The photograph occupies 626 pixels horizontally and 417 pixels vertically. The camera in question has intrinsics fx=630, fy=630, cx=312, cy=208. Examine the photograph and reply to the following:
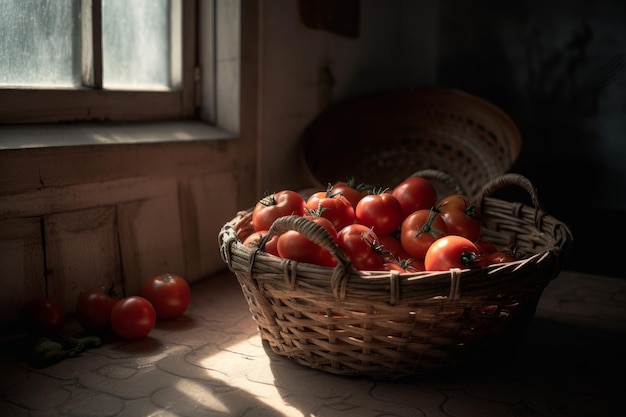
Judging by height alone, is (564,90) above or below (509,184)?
above

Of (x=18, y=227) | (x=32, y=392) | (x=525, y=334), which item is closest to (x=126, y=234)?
(x=18, y=227)

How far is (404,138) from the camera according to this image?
272 cm

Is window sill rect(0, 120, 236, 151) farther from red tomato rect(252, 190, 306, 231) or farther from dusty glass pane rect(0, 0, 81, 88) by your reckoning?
red tomato rect(252, 190, 306, 231)

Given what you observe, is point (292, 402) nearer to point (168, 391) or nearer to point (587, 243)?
point (168, 391)

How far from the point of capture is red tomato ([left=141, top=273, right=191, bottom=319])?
68.0 inches

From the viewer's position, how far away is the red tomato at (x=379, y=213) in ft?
4.89

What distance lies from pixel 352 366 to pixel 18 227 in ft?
3.00

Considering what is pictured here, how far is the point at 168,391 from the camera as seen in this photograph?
51.9 inches

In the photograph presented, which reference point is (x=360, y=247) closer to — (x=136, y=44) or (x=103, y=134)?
(x=103, y=134)

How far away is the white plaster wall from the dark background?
242 millimetres

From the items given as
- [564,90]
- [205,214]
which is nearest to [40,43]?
[205,214]

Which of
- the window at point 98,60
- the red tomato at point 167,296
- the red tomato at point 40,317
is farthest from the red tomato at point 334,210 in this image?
the window at point 98,60

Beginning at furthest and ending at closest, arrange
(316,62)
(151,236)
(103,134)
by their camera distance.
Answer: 1. (316,62)
2. (151,236)
3. (103,134)

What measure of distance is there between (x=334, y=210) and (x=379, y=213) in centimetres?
11
